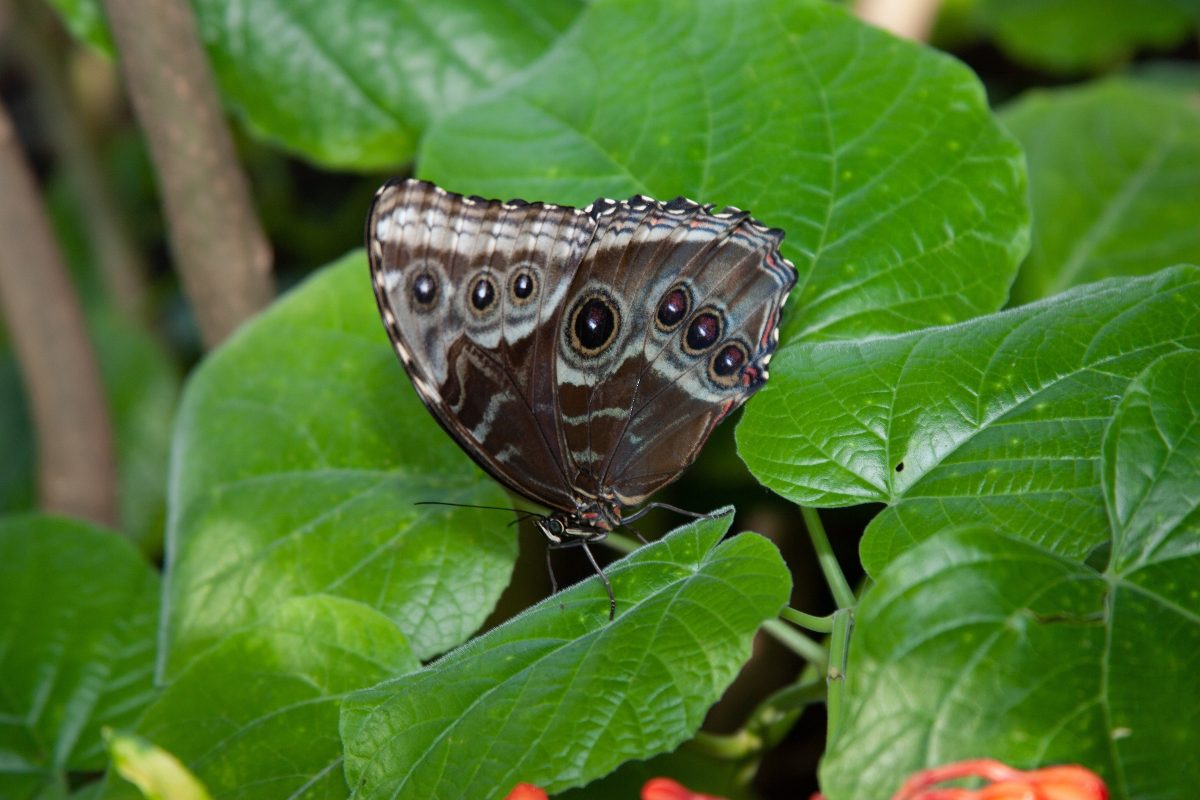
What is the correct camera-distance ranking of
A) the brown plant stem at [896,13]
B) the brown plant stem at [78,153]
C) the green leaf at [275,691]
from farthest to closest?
1. the brown plant stem at [78,153]
2. the brown plant stem at [896,13]
3. the green leaf at [275,691]

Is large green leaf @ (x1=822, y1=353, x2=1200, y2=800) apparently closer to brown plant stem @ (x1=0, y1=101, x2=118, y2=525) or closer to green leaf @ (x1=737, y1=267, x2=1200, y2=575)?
green leaf @ (x1=737, y1=267, x2=1200, y2=575)

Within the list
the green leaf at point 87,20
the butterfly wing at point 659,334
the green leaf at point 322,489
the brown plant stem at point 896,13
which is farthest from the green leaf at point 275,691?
the brown plant stem at point 896,13

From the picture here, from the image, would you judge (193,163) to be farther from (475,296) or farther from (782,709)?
(782,709)

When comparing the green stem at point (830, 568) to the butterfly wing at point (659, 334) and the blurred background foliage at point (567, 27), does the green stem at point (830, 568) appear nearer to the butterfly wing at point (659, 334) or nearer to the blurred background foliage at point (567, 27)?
the butterfly wing at point (659, 334)

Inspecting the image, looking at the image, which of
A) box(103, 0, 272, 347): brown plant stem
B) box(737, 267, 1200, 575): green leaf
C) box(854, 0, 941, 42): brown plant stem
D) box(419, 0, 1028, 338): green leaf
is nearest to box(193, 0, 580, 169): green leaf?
box(103, 0, 272, 347): brown plant stem

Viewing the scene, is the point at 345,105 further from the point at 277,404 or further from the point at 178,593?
the point at 178,593

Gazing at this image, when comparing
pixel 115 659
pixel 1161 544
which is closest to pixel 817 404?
pixel 1161 544
